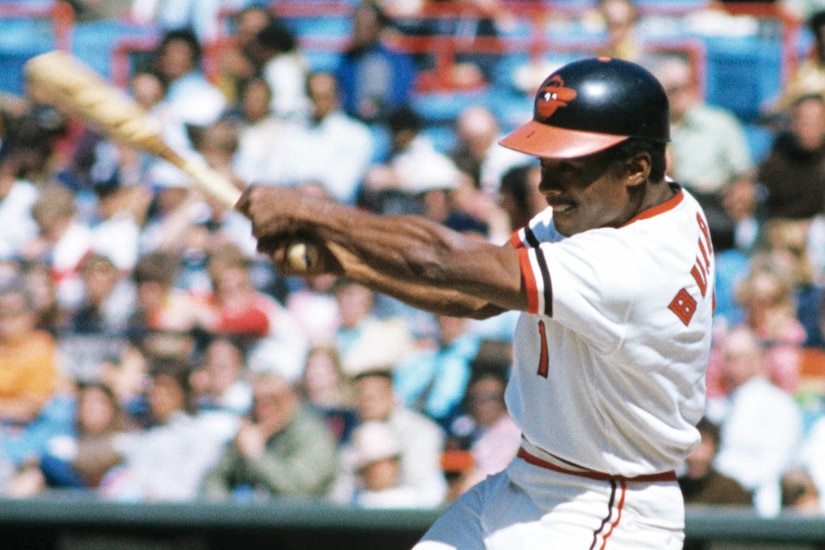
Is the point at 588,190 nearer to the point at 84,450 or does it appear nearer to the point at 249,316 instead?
the point at 84,450

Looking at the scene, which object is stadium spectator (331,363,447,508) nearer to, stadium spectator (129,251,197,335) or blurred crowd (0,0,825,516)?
blurred crowd (0,0,825,516)

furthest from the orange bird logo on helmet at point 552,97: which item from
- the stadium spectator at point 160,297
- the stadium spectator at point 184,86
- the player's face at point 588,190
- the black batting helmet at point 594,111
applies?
the stadium spectator at point 184,86

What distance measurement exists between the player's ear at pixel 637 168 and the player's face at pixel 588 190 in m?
0.02

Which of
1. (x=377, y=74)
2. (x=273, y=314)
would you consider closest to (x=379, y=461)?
(x=273, y=314)

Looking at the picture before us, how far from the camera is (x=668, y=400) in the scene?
9.39 feet

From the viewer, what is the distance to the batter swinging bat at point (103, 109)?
3.43m

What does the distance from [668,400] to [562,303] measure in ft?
1.41

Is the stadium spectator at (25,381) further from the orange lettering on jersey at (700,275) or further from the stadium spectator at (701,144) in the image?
the orange lettering on jersey at (700,275)

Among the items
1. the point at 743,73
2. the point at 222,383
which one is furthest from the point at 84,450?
the point at 743,73

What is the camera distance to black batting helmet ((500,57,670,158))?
9.03 feet

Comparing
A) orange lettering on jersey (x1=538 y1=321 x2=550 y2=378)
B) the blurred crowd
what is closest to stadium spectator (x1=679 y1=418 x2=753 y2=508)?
the blurred crowd

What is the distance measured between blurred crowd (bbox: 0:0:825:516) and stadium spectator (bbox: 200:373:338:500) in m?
0.01

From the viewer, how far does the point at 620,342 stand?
2717mm

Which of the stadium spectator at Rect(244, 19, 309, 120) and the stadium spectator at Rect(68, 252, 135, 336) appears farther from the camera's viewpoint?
the stadium spectator at Rect(244, 19, 309, 120)
